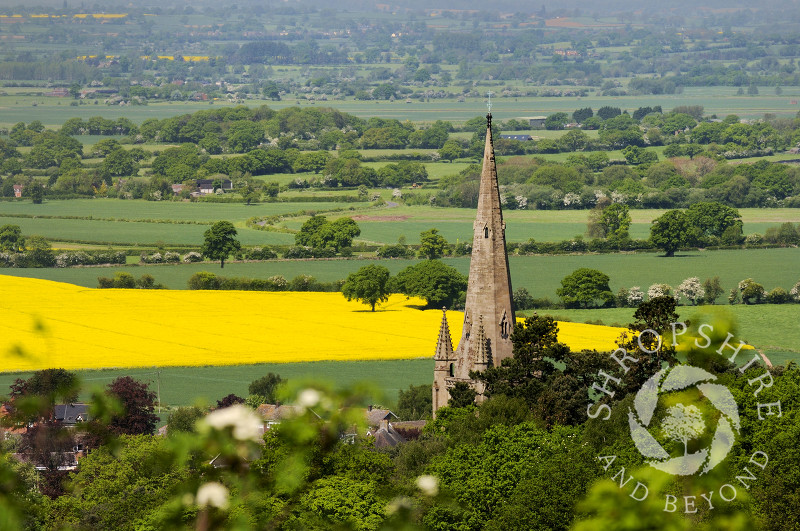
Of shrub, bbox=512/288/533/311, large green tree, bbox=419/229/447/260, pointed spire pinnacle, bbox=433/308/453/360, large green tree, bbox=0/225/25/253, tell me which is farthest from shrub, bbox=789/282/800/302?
large green tree, bbox=0/225/25/253

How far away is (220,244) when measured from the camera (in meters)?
118

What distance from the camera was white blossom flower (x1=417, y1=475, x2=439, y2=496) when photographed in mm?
36156

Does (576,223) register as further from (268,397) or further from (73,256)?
(268,397)

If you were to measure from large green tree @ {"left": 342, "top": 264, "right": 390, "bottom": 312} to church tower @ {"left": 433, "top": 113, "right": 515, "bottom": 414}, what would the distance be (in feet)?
149

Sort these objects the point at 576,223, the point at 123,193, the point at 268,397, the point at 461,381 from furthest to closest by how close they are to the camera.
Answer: the point at 123,193, the point at 576,223, the point at 268,397, the point at 461,381

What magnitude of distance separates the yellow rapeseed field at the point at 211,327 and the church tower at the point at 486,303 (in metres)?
27.9

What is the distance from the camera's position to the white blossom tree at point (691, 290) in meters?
99.6

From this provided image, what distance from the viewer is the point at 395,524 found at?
18.8 metres

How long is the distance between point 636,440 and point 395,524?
21963 millimetres

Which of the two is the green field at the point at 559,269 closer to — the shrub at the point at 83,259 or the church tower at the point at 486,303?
the shrub at the point at 83,259

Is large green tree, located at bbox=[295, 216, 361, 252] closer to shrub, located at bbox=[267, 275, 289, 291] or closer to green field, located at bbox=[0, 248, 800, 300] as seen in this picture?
green field, located at bbox=[0, 248, 800, 300]

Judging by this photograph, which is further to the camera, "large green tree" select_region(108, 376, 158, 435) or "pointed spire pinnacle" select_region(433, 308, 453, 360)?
"large green tree" select_region(108, 376, 158, 435)

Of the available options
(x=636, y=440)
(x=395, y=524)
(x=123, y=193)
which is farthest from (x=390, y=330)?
(x=123, y=193)

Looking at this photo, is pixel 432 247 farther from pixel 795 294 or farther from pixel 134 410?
pixel 134 410
